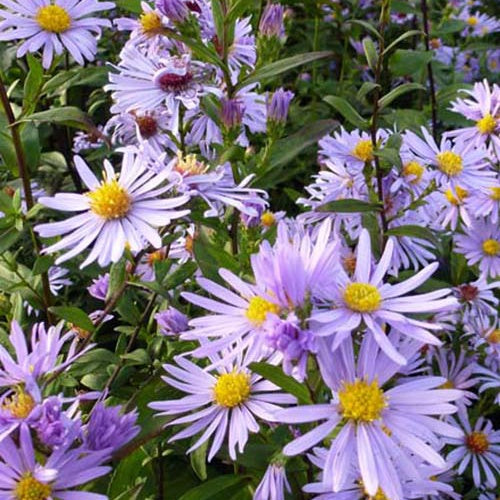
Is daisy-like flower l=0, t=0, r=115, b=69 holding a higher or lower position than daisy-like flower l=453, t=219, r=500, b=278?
higher

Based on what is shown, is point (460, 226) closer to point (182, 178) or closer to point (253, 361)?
point (182, 178)

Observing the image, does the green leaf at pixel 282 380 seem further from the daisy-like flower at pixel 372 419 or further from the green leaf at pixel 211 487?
the green leaf at pixel 211 487

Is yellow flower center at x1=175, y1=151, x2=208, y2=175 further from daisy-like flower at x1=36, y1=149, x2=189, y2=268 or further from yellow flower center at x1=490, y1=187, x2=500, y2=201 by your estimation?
yellow flower center at x1=490, y1=187, x2=500, y2=201

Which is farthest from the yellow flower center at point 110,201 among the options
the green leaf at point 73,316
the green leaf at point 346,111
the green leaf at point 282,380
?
the green leaf at point 346,111

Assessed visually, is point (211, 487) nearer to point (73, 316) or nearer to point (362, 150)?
point (73, 316)

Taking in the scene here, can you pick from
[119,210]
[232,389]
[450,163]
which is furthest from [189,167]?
[450,163]

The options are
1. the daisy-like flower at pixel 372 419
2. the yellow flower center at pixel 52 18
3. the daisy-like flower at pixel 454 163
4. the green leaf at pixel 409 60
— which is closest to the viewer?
the daisy-like flower at pixel 372 419

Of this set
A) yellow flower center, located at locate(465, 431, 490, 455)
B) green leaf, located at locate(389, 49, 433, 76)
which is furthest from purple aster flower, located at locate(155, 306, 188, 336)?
green leaf, located at locate(389, 49, 433, 76)
